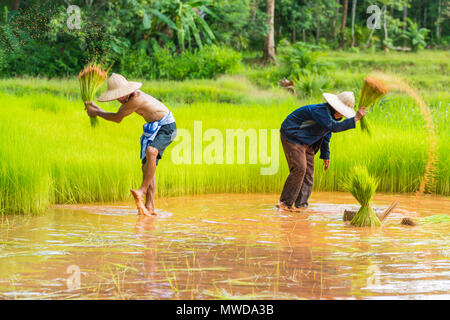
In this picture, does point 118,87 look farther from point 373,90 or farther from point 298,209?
point 373,90

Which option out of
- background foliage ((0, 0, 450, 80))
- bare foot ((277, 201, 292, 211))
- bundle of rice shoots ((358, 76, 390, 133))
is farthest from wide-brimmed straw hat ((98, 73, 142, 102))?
background foliage ((0, 0, 450, 80))

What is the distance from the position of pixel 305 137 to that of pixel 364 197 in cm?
103

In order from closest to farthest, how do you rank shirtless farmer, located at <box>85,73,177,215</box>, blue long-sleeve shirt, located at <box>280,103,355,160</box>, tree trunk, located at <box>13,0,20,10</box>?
shirtless farmer, located at <box>85,73,177,215</box>
blue long-sleeve shirt, located at <box>280,103,355,160</box>
tree trunk, located at <box>13,0,20,10</box>

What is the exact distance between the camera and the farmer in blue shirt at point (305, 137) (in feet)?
20.8

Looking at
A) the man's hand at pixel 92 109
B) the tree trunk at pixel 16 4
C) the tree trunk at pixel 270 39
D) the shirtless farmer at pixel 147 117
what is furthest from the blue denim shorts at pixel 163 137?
the tree trunk at pixel 270 39

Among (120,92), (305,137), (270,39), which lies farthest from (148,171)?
(270,39)

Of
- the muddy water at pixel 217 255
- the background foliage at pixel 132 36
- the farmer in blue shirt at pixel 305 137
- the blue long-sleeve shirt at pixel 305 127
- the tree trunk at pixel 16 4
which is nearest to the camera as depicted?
the muddy water at pixel 217 255

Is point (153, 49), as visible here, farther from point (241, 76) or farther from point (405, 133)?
point (405, 133)

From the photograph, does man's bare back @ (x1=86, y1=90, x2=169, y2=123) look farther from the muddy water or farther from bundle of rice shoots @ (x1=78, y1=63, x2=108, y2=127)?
the muddy water

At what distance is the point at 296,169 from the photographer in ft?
22.1

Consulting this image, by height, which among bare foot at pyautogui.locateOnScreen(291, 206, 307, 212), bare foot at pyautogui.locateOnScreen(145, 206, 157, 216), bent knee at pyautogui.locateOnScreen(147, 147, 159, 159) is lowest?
bare foot at pyautogui.locateOnScreen(291, 206, 307, 212)

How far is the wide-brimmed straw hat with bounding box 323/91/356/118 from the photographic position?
20.4ft

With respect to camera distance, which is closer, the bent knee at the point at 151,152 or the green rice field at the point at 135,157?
the bent knee at the point at 151,152

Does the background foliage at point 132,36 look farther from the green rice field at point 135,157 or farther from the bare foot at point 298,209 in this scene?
the bare foot at point 298,209
